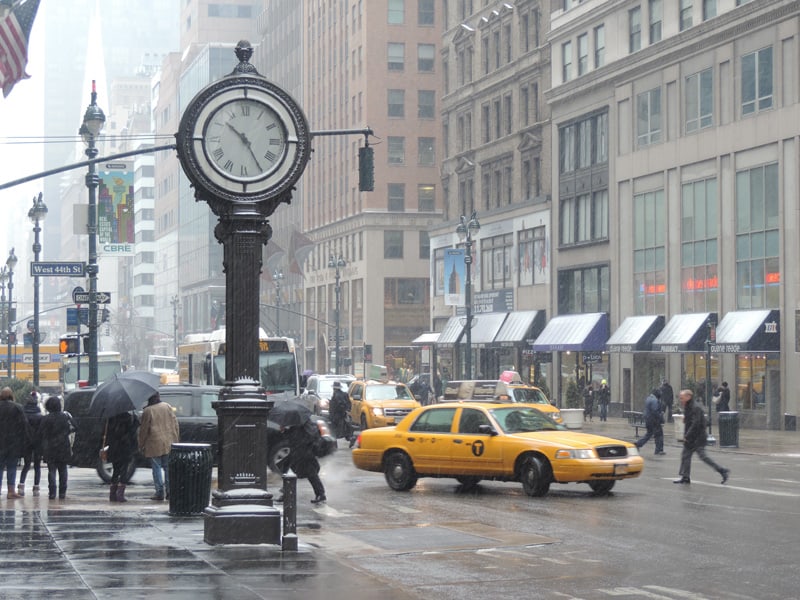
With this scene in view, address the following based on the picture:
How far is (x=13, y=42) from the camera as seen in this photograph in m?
31.0

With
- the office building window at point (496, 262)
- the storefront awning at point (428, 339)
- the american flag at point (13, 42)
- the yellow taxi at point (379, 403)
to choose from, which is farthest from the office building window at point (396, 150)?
the american flag at point (13, 42)

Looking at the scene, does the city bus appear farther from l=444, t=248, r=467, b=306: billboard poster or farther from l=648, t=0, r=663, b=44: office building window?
l=648, t=0, r=663, b=44: office building window

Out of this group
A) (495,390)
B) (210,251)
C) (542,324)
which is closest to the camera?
(495,390)

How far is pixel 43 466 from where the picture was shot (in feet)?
101

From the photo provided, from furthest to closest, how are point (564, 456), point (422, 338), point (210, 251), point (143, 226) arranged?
point (143, 226) → point (210, 251) → point (422, 338) → point (564, 456)

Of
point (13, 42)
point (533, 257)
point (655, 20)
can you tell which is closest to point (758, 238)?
point (655, 20)

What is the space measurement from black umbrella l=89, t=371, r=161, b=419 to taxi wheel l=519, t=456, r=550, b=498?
605 centimetres

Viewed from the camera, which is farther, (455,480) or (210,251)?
(210,251)

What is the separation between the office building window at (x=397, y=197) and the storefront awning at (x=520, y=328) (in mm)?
29286

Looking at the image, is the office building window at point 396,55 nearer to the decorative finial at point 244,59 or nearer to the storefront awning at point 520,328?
the storefront awning at point 520,328

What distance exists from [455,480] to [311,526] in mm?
8085

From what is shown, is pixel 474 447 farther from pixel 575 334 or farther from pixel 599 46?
pixel 599 46

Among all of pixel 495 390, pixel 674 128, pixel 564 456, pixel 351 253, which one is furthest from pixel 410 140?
pixel 564 456

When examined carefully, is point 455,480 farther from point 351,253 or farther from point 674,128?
Result: point 351,253
